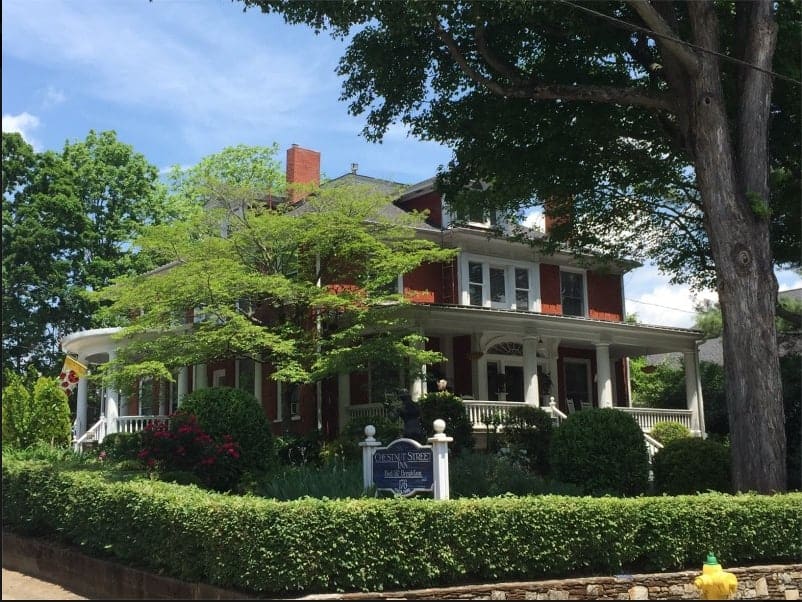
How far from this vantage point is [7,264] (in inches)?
1485

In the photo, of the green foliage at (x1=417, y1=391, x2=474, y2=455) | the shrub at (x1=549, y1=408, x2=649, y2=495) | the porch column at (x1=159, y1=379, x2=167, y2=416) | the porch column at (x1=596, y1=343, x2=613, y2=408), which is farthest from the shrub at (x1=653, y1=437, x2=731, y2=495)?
the porch column at (x1=159, y1=379, x2=167, y2=416)

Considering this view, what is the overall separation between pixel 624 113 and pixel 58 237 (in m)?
29.7

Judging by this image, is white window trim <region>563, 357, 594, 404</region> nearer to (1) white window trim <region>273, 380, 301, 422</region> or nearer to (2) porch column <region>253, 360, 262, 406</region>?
(1) white window trim <region>273, 380, 301, 422</region>

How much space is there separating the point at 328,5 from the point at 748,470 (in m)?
10.7

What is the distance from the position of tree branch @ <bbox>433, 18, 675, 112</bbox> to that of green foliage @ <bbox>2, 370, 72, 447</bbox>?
45.3ft

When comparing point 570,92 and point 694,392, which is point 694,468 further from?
point 694,392

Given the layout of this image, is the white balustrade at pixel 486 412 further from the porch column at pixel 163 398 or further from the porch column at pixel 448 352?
the porch column at pixel 163 398

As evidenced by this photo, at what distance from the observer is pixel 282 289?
19703mm

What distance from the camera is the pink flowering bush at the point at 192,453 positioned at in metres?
13.1

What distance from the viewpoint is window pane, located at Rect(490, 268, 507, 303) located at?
28.1m

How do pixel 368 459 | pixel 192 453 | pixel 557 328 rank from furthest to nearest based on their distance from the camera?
1. pixel 557 328
2. pixel 192 453
3. pixel 368 459

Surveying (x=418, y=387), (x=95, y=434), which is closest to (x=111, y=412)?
(x=95, y=434)

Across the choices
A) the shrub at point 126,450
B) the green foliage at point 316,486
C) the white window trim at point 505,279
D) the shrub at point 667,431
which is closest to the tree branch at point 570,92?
the green foliage at point 316,486

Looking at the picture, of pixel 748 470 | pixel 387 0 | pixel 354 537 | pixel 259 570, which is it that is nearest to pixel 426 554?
pixel 354 537
